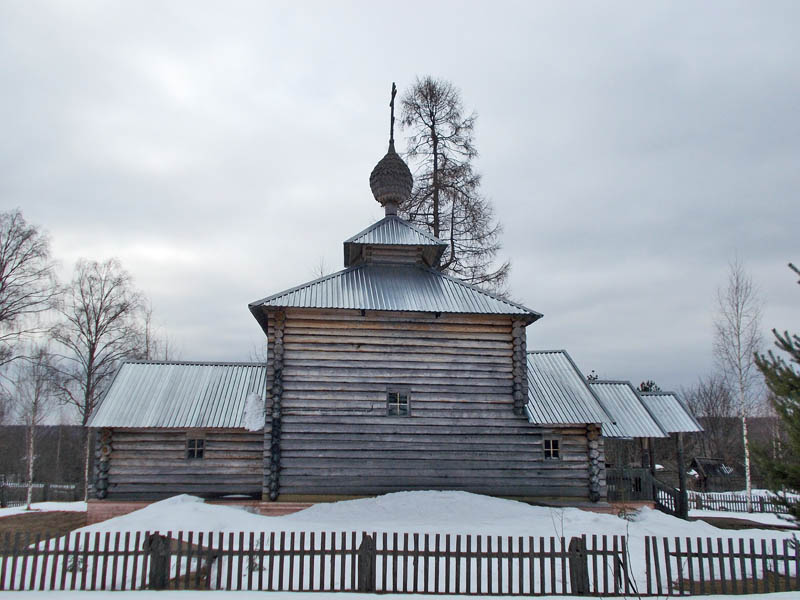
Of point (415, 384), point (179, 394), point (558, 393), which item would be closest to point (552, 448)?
point (558, 393)

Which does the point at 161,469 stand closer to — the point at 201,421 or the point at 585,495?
the point at 201,421

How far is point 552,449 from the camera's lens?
51.4ft

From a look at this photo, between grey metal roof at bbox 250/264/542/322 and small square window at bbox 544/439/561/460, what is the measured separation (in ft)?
11.3

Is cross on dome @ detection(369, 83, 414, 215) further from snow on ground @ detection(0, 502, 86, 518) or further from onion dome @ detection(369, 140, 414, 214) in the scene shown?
snow on ground @ detection(0, 502, 86, 518)

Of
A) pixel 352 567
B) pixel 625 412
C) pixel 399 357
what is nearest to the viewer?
pixel 352 567

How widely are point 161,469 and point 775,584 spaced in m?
14.3

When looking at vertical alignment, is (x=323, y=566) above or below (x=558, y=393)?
below

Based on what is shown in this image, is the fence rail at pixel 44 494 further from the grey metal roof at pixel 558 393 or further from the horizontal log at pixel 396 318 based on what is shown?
the grey metal roof at pixel 558 393

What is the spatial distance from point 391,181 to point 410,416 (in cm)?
893

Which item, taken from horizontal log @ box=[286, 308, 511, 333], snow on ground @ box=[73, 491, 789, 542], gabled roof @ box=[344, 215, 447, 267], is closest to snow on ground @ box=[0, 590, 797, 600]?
snow on ground @ box=[73, 491, 789, 542]

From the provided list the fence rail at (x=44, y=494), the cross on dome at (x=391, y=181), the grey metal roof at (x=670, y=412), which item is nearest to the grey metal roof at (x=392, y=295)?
the cross on dome at (x=391, y=181)

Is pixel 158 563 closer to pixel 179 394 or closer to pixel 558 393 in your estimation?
pixel 179 394

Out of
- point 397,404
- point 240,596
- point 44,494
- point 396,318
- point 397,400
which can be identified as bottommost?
point 44,494

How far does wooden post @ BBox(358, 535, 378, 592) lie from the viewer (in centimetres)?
841
